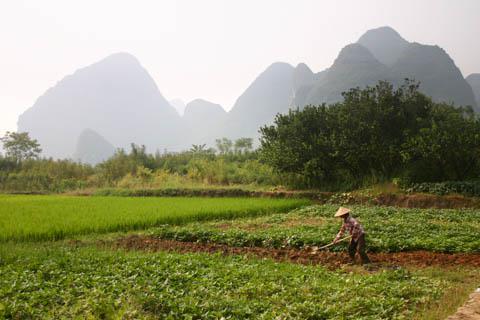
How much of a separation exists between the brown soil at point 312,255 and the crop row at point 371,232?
314mm

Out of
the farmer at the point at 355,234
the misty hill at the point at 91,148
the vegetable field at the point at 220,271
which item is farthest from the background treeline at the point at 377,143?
the misty hill at the point at 91,148

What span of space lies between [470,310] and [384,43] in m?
144

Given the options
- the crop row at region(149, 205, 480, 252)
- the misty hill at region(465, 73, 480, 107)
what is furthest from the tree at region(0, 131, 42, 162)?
the misty hill at region(465, 73, 480, 107)

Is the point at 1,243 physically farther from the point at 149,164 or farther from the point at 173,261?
the point at 149,164

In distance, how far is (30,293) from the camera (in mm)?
5715

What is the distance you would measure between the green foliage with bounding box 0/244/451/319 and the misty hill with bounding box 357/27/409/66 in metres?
127

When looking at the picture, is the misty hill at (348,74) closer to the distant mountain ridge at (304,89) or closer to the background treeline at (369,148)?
the distant mountain ridge at (304,89)

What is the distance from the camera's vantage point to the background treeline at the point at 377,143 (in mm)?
18266

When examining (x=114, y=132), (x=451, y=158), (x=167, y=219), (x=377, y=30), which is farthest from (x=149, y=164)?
(x=114, y=132)

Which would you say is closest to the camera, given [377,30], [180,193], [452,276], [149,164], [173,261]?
[452,276]

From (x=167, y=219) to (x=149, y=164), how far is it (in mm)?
20283

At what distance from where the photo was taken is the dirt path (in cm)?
467

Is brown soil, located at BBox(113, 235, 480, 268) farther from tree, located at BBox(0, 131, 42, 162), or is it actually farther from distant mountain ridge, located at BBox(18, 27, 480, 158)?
tree, located at BBox(0, 131, 42, 162)

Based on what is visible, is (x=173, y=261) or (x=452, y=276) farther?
(x=173, y=261)
